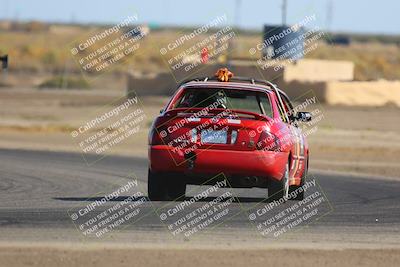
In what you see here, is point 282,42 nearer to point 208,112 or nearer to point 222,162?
point 208,112

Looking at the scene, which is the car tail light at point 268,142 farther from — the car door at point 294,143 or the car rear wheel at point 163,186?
the car rear wheel at point 163,186

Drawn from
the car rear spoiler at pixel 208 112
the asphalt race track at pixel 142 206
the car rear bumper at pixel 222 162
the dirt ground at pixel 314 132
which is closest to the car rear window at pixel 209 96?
the car rear spoiler at pixel 208 112

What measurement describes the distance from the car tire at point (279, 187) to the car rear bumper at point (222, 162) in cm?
23

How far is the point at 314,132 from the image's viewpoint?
123ft

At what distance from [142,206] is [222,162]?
A: 1.06 metres

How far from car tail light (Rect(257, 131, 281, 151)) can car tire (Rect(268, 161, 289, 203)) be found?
370mm

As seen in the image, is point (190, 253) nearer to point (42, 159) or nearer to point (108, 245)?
point (108, 245)

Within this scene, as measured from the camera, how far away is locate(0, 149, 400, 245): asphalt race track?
12508mm

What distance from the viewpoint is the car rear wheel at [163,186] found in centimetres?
1560

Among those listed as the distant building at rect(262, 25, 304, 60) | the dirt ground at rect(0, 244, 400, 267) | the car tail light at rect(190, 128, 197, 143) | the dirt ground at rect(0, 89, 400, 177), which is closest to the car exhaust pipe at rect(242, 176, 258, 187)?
the car tail light at rect(190, 128, 197, 143)

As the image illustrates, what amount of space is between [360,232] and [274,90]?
11.7 feet

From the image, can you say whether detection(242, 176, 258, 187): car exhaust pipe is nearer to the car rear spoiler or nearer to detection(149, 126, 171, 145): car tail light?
the car rear spoiler

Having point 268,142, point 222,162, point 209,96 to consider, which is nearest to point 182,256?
point 222,162

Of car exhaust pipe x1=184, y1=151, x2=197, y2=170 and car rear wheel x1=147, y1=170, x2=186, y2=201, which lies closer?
car exhaust pipe x1=184, y1=151, x2=197, y2=170
